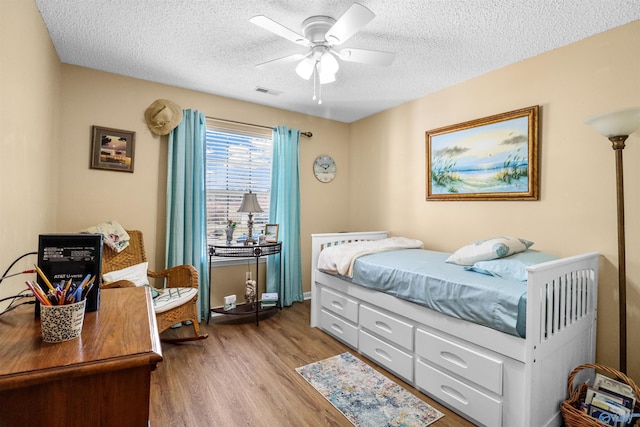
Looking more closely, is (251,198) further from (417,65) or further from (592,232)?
(592,232)

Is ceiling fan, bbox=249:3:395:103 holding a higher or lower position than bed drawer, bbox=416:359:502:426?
higher

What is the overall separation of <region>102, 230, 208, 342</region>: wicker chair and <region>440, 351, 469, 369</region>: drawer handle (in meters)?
1.97

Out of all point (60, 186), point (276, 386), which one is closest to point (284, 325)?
point (276, 386)

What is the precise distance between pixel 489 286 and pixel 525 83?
1.78 metres

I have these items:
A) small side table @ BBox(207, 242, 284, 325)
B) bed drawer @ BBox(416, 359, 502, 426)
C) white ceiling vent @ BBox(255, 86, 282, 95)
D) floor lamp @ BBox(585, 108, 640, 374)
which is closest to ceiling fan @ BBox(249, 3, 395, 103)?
white ceiling vent @ BBox(255, 86, 282, 95)

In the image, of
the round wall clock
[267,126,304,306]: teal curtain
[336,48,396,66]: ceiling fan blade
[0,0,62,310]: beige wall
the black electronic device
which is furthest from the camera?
the round wall clock

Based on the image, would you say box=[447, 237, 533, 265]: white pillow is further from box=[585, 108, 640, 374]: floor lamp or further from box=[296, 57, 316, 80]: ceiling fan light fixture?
box=[296, 57, 316, 80]: ceiling fan light fixture

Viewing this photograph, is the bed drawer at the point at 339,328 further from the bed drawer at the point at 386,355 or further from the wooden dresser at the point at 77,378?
the wooden dresser at the point at 77,378

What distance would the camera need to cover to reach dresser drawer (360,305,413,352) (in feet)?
7.11

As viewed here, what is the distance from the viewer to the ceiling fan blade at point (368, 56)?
6.73 ft

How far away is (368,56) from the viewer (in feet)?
6.92

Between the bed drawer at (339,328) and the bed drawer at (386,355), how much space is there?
85 millimetres

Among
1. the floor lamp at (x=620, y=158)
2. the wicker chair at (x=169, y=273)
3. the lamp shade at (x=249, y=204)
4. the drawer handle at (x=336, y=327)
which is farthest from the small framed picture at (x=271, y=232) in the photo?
the floor lamp at (x=620, y=158)

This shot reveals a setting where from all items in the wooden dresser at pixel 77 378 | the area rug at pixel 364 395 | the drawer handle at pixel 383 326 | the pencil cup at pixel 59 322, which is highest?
the pencil cup at pixel 59 322
